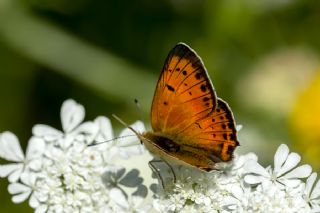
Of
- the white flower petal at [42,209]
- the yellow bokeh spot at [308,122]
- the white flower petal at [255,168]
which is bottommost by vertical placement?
the white flower petal at [42,209]

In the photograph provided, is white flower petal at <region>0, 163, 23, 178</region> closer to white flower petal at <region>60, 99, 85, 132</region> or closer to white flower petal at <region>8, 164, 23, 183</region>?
white flower petal at <region>8, 164, 23, 183</region>

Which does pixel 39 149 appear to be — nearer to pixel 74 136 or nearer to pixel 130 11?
pixel 74 136

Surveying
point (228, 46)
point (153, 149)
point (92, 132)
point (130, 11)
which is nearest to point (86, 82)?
point (130, 11)

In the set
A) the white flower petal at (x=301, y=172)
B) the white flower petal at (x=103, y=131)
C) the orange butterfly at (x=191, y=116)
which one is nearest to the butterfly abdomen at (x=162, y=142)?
the orange butterfly at (x=191, y=116)

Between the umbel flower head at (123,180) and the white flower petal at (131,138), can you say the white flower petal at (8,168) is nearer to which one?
the umbel flower head at (123,180)

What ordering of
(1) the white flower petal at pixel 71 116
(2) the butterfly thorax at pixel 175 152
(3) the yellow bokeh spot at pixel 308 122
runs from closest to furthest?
(2) the butterfly thorax at pixel 175 152, (1) the white flower petal at pixel 71 116, (3) the yellow bokeh spot at pixel 308 122

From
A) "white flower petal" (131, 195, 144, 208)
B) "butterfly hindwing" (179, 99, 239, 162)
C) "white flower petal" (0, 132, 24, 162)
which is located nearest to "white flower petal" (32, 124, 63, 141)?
"white flower petal" (0, 132, 24, 162)

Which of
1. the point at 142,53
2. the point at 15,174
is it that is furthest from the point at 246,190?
the point at 142,53

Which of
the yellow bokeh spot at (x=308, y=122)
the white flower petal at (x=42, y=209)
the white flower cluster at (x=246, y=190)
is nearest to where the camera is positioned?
the white flower cluster at (x=246, y=190)
